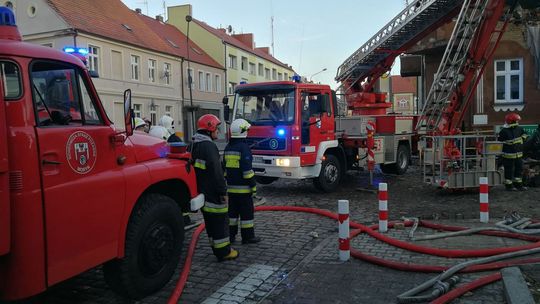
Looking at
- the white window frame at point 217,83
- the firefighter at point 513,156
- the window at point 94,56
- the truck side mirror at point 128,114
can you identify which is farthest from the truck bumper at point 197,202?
the white window frame at point 217,83

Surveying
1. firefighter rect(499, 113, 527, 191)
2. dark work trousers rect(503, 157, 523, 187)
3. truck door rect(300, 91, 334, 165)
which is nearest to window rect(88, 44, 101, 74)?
truck door rect(300, 91, 334, 165)

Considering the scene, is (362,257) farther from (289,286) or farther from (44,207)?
(44,207)

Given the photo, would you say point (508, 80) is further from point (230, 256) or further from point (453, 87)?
point (230, 256)

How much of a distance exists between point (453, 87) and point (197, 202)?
8.54 metres

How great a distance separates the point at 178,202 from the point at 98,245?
5.22 ft

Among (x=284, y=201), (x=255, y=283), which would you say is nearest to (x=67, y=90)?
(x=255, y=283)

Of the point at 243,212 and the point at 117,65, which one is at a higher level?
the point at 117,65

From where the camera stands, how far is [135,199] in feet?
14.2

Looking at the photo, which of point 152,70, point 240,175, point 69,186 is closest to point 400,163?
point 240,175

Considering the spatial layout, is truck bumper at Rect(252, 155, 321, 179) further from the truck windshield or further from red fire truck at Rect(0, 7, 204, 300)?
red fire truck at Rect(0, 7, 204, 300)

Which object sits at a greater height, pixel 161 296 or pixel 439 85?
pixel 439 85

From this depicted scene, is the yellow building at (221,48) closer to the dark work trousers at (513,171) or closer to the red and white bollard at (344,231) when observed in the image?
the dark work trousers at (513,171)

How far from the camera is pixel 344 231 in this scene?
563cm

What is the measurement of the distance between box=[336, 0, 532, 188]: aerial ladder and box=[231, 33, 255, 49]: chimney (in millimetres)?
42656
